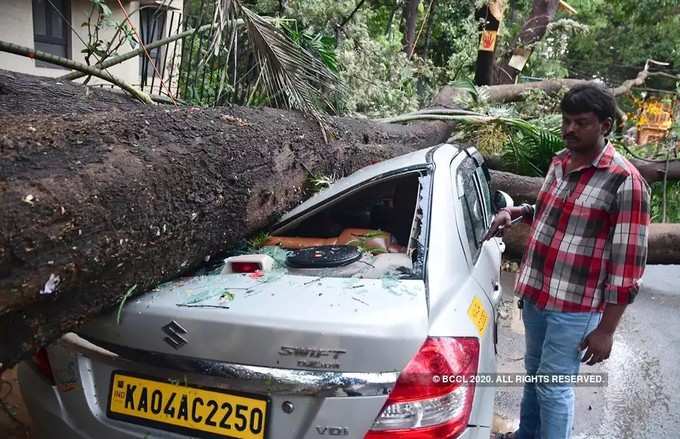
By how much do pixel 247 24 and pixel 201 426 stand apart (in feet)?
9.25

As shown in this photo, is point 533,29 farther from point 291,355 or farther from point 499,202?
point 291,355

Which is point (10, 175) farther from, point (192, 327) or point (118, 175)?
point (192, 327)

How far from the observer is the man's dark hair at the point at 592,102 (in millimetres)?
2352

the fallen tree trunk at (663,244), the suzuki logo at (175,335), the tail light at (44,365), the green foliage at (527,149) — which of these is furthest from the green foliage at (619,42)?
the tail light at (44,365)

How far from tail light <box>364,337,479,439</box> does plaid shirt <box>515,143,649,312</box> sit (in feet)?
3.19

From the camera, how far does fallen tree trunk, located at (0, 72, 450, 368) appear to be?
5.12 ft

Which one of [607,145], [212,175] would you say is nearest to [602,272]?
[607,145]

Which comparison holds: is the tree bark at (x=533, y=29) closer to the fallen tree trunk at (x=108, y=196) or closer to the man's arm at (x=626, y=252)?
the fallen tree trunk at (x=108, y=196)

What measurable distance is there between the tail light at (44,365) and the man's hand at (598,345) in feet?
6.94

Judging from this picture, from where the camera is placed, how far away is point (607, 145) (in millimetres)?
2416

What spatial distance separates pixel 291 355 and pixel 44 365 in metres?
1.03

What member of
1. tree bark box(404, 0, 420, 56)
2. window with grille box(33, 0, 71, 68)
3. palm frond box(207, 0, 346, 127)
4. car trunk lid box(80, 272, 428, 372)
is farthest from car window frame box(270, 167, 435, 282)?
tree bark box(404, 0, 420, 56)

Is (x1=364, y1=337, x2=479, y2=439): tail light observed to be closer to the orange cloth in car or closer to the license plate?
the license plate

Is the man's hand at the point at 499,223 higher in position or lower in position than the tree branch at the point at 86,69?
lower
